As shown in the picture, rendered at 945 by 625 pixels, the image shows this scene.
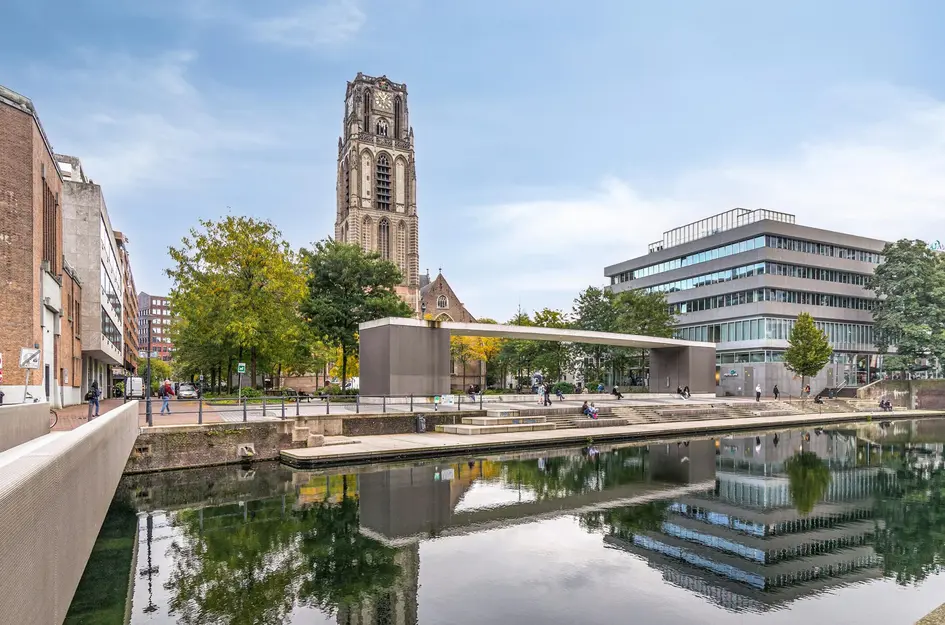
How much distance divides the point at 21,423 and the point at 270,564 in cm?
941

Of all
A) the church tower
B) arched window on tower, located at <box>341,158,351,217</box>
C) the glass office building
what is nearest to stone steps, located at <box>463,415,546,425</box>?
the glass office building

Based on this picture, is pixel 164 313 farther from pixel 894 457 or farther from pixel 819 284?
pixel 894 457

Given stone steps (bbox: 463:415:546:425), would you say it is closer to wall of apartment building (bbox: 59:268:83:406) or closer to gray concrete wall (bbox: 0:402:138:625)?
wall of apartment building (bbox: 59:268:83:406)

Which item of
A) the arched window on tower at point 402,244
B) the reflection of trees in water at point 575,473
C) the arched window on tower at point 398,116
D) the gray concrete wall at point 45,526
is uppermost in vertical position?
the arched window on tower at point 398,116

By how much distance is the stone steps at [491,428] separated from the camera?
89.6ft

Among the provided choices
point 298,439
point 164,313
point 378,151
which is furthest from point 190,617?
point 164,313

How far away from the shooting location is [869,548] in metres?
12.2

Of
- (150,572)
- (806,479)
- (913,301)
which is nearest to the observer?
(150,572)

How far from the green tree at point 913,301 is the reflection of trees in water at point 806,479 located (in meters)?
44.0

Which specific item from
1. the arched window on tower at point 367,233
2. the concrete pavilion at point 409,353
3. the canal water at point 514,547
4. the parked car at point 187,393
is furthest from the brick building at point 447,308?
the canal water at point 514,547

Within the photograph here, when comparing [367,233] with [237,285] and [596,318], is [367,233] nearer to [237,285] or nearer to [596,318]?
[596,318]

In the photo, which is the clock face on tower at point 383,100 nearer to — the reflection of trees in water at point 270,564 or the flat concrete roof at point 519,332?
the flat concrete roof at point 519,332

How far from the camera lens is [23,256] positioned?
26.7 m

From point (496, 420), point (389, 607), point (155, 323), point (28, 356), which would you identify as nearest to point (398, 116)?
point (496, 420)
